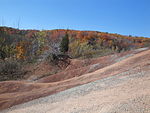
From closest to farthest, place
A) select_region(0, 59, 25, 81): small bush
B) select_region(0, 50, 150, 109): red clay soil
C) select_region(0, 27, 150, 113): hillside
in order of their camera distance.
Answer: select_region(0, 27, 150, 113): hillside < select_region(0, 50, 150, 109): red clay soil < select_region(0, 59, 25, 81): small bush

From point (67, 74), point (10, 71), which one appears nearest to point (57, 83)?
point (67, 74)

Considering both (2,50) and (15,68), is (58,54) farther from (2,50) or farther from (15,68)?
(2,50)

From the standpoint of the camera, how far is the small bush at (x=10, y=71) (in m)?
24.0

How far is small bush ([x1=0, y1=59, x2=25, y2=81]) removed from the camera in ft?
78.9

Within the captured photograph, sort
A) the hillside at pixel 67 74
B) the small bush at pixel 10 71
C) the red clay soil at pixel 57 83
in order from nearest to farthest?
the hillside at pixel 67 74 → the red clay soil at pixel 57 83 → the small bush at pixel 10 71

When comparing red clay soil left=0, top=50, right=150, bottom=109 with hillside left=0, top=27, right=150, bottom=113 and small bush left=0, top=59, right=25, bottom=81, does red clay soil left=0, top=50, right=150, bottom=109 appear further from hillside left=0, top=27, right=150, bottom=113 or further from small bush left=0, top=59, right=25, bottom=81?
small bush left=0, top=59, right=25, bottom=81

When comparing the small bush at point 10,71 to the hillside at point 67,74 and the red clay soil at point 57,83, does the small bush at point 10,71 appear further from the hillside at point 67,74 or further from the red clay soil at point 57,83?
the red clay soil at point 57,83

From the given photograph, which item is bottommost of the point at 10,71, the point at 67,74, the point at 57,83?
the point at 10,71

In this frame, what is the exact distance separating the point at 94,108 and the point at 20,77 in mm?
20029

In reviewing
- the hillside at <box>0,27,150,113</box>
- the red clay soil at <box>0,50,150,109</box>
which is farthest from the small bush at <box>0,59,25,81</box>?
the red clay soil at <box>0,50,150,109</box>

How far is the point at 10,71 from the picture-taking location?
1000 inches

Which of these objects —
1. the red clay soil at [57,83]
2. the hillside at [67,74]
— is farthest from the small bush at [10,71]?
the red clay soil at [57,83]

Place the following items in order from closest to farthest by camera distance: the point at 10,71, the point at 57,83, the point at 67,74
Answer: the point at 57,83 → the point at 67,74 → the point at 10,71

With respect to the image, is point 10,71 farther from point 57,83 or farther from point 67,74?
point 57,83
